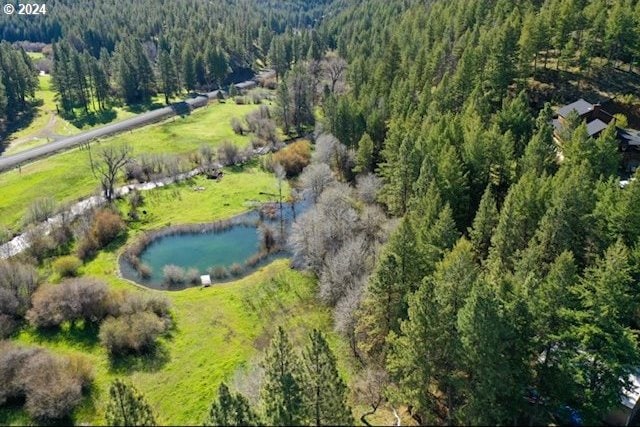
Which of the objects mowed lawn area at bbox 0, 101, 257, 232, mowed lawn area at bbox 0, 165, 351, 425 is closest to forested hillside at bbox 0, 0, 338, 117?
mowed lawn area at bbox 0, 101, 257, 232

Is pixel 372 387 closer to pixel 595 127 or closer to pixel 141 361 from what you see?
pixel 141 361

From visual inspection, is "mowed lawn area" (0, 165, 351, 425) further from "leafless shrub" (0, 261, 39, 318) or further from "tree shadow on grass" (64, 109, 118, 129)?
"tree shadow on grass" (64, 109, 118, 129)

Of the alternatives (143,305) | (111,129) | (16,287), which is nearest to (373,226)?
(143,305)


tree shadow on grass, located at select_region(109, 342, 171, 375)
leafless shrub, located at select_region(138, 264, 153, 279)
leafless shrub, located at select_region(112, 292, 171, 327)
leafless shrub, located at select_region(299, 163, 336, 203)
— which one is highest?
leafless shrub, located at select_region(299, 163, 336, 203)

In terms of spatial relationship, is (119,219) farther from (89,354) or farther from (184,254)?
(89,354)

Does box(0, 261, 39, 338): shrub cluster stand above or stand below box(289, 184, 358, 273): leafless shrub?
below

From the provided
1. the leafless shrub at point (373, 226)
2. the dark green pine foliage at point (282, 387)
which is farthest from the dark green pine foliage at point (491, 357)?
the leafless shrub at point (373, 226)
